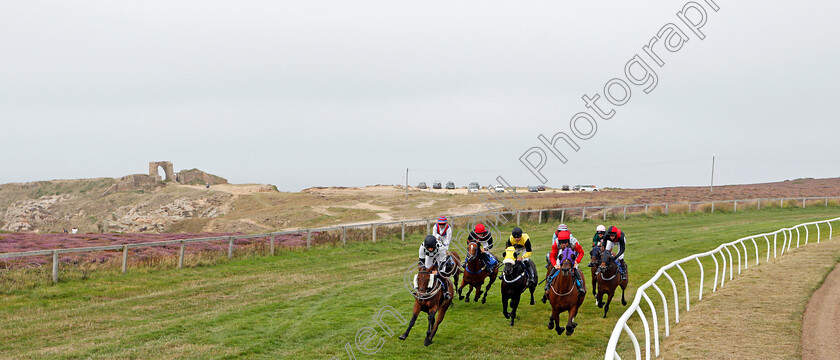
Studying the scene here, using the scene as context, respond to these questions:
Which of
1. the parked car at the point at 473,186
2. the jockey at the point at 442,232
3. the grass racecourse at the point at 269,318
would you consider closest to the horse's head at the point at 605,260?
the grass racecourse at the point at 269,318

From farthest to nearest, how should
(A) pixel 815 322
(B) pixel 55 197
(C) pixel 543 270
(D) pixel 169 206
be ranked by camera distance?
(B) pixel 55 197, (D) pixel 169 206, (C) pixel 543 270, (A) pixel 815 322

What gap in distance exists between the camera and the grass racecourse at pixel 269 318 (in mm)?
10688

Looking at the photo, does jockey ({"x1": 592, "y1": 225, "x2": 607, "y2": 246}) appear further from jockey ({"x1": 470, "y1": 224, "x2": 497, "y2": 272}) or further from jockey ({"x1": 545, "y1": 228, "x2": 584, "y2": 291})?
jockey ({"x1": 470, "y1": 224, "x2": 497, "y2": 272})

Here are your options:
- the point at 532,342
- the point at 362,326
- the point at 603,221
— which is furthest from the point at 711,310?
the point at 603,221

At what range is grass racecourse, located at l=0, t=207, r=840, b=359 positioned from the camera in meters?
10.7

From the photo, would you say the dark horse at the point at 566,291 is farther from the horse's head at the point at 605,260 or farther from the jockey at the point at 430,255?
the jockey at the point at 430,255

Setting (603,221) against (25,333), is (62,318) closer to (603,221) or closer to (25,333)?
(25,333)

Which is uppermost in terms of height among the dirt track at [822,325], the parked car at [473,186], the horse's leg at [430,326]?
the parked car at [473,186]

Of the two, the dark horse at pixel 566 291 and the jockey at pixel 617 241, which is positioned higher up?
the jockey at pixel 617 241

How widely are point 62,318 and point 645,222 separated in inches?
1295

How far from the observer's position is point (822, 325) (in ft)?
36.6

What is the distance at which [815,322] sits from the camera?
1139cm

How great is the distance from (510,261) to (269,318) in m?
5.28

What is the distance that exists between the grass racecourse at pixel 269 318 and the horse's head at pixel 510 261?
1.17 m
